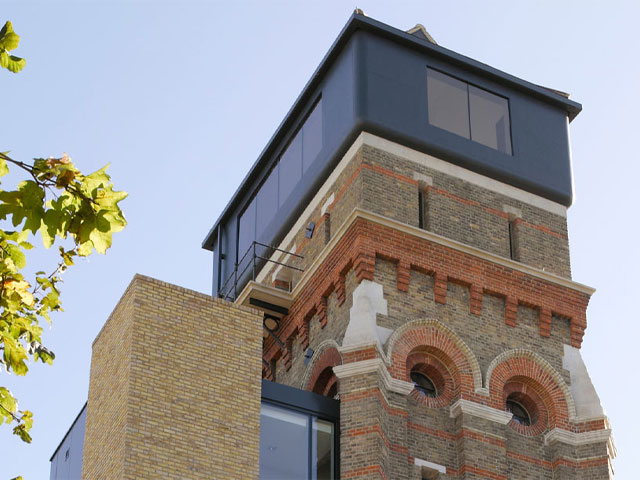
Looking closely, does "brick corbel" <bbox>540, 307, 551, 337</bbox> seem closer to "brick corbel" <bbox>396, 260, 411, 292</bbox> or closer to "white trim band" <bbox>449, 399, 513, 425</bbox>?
"white trim band" <bbox>449, 399, 513, 425</bbox>

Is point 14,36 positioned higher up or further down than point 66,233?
higher up

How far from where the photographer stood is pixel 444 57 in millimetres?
36094

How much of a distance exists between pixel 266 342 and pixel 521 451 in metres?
7.87

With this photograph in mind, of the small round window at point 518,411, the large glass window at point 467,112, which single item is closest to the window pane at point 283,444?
the small round window at point 518,411

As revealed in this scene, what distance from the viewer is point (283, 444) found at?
95.1ft

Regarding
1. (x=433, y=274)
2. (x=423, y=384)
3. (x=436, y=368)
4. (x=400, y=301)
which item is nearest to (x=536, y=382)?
(x=436, y=368)

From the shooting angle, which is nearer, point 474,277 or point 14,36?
point 14,36

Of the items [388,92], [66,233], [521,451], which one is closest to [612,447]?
[521,451]

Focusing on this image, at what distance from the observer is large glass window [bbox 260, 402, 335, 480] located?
28625 millimetres

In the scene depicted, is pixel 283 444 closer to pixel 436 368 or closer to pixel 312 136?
pixel 436 368

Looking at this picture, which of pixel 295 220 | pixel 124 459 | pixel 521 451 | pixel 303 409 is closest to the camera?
pixel 124 459

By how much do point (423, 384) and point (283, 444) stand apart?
462 cm

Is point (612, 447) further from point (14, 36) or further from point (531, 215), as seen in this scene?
point (14, 36)

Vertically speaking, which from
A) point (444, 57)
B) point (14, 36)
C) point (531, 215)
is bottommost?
point (14, 36)
